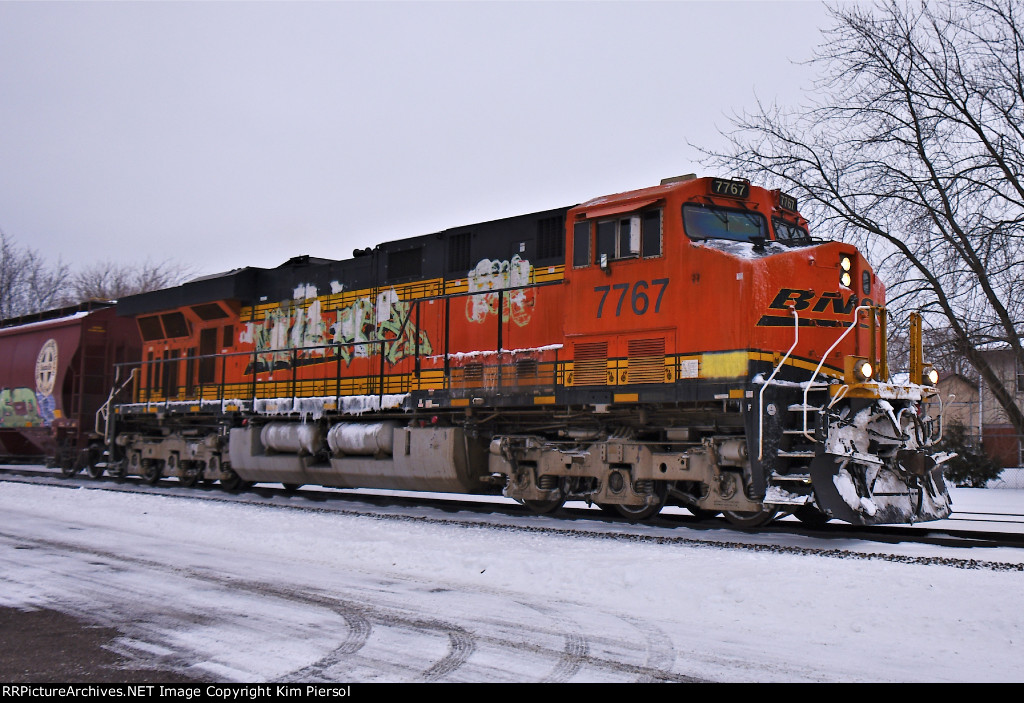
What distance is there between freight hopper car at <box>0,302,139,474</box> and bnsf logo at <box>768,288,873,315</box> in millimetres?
14603

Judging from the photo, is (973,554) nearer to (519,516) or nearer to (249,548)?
(519,516)

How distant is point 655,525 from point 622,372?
1646 millimetres

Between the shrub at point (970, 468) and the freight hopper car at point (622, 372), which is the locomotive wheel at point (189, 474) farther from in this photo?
the shrub at point (970, 468)

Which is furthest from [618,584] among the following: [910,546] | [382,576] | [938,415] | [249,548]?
[938,415]

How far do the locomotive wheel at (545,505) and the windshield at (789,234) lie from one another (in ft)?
12.5

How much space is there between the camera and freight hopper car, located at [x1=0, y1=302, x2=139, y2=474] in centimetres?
1792

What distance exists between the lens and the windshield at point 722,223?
8.86 metres

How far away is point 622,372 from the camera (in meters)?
9.25

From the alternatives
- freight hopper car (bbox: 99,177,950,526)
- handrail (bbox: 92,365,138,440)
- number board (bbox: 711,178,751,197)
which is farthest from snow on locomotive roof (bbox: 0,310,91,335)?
number board (bbox: 711,178,751,197)

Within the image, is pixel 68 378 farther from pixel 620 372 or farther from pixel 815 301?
pixel 815 301

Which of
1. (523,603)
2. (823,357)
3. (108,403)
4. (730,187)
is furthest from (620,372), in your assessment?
(108,403)

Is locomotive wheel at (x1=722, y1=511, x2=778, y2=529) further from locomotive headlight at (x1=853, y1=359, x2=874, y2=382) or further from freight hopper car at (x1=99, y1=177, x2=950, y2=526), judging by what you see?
locomotive headlight at (x1=853, y1=359, x2=874, y2=382)

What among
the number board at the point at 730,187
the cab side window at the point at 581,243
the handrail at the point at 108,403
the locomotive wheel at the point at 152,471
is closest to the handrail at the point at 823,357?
the number board at the point at 730,187

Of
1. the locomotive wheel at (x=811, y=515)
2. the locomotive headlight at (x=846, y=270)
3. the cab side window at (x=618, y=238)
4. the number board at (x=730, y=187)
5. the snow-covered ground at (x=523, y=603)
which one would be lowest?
the snow-covered ground at (x=523, y=603)
